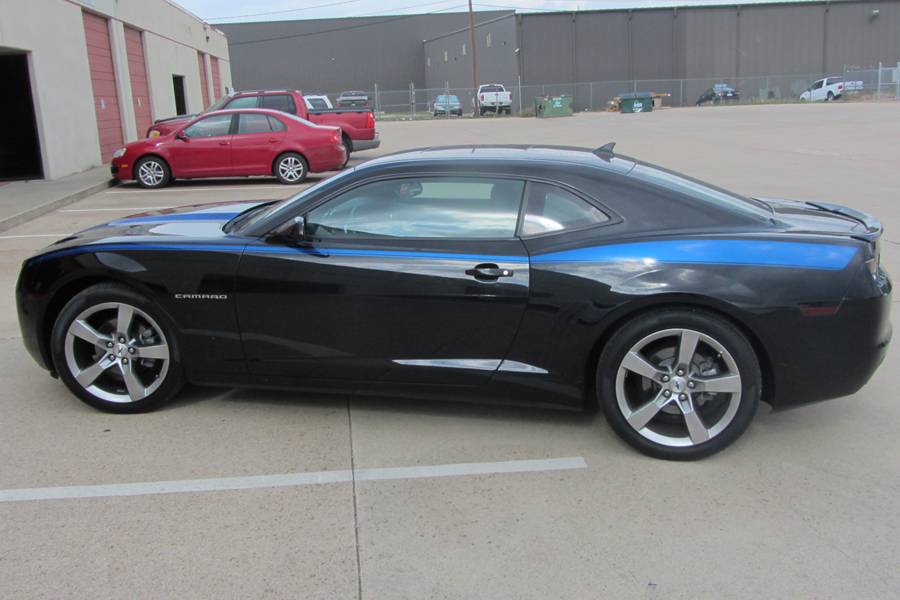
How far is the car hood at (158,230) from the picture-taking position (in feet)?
14.4

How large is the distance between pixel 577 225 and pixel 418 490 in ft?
4.96

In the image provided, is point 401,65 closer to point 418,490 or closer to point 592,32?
point 592,32

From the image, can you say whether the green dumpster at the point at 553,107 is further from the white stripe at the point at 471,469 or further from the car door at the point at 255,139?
the white stripe at the point at 471,469

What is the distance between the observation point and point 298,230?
411 centimetres

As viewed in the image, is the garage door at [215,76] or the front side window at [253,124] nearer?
the front side window at [253,124]

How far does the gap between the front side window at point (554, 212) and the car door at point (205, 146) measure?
12305mm

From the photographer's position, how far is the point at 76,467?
3840 millimetres

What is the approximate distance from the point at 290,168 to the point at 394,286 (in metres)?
12.0

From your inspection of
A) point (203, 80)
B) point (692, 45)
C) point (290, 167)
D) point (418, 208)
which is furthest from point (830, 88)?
point (418, 208)

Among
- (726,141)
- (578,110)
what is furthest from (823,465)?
(578,110)

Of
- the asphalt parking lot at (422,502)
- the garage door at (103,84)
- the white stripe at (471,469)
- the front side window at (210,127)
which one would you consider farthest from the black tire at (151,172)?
the white stripe at (471,469)

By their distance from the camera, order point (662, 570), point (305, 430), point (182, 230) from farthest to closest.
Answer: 1. point (182, 230)
2. point (305, 430)
3. point (662, 570)

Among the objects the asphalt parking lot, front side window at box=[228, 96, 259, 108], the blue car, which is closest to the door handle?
the asphalt parking lot

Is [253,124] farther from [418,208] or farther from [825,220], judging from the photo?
[825,220]
